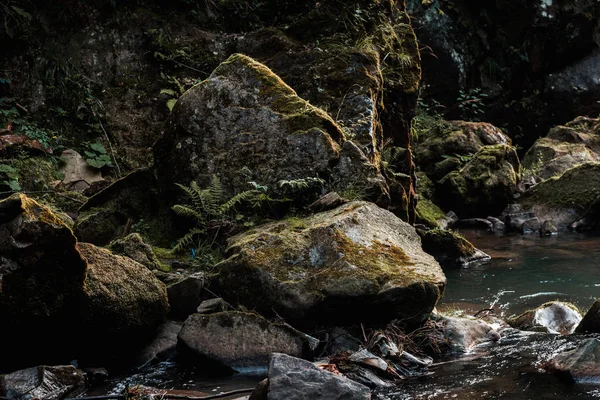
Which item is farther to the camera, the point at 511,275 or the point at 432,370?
the point at 511,275

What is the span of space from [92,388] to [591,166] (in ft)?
40.4

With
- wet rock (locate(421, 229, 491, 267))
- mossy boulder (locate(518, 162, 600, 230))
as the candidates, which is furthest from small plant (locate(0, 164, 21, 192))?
mossy boulder (locate(518, 162, 600, 230))

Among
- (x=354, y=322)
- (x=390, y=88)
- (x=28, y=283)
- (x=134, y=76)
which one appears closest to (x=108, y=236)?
(x=28, y=283)

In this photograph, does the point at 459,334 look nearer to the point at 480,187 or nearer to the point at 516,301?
the point at 516,301

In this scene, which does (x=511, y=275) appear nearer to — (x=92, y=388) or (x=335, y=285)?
(x=335, y=285)

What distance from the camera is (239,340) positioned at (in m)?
4.58

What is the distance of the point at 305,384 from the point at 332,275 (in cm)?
137

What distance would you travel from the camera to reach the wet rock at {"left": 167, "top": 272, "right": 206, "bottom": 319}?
17.3 feet

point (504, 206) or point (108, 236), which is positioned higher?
point (108, 236)

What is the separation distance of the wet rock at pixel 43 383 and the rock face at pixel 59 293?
0.29 meters

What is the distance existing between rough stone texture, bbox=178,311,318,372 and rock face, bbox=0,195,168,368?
1.53 ft

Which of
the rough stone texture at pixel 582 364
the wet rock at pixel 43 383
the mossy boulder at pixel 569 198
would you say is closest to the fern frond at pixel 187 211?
the wet rock at pixel 43 383

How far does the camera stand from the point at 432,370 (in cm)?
455

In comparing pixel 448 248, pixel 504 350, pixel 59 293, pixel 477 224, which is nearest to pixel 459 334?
pixel 504 350
